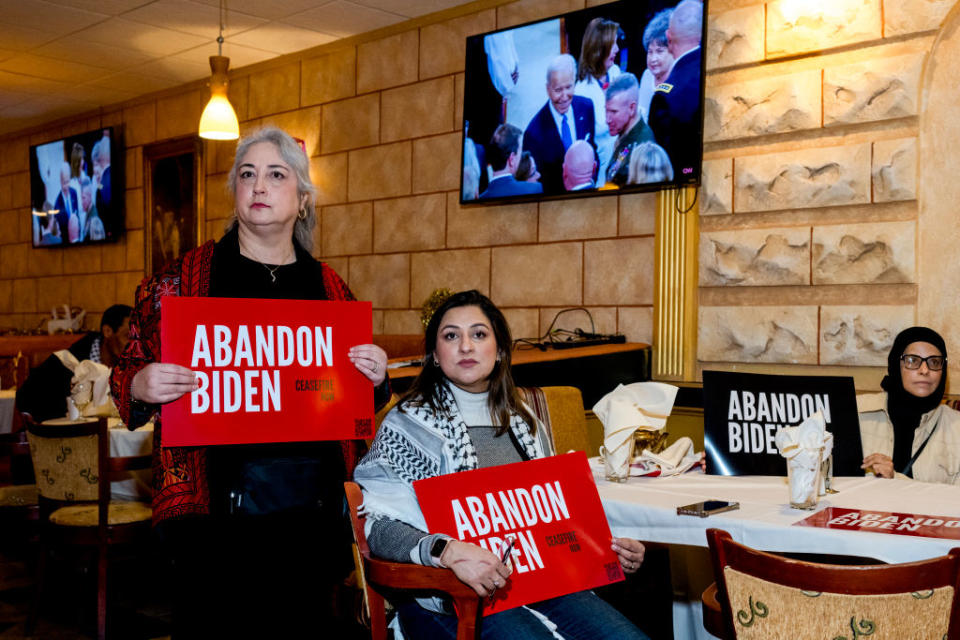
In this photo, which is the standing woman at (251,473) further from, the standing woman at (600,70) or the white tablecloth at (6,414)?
the white tablecloth at (6,414)

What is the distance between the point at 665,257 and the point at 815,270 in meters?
0.85

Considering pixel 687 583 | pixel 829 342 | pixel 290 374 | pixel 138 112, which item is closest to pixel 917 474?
pixel 687 583

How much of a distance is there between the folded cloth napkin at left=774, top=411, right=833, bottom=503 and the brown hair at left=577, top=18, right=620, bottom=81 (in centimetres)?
324

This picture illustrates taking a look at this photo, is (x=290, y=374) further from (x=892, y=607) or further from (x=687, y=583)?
(x=687, y=583)

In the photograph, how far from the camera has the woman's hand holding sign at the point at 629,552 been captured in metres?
2.20

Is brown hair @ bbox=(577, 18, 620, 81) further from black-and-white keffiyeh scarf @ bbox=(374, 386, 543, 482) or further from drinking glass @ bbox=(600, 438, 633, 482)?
black-and-white keffiyeh scarf @ bbox=(374, 386, 543, 482)

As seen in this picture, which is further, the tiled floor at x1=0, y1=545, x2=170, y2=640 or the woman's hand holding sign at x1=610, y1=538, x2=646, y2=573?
the tiled floor at x1=0, y1=545, x2=170, y2=640

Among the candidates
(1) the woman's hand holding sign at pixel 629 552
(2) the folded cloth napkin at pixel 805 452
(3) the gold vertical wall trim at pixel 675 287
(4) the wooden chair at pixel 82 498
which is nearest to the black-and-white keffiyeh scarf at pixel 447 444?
(1) the woman's hand holding sign at pixel 629 552

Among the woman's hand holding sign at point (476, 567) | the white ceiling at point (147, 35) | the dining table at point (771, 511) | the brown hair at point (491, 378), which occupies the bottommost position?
the woman's hand holding sign at point (476, 567)

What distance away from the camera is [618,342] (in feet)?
17.2

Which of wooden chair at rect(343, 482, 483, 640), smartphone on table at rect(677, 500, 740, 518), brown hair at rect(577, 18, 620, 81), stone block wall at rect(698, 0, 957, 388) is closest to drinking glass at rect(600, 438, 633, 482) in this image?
Result: smartphone on table at rect(677, 500, 740, 518)

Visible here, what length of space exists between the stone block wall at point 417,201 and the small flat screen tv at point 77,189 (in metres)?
0.79

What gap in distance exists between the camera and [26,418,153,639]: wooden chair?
3.66m

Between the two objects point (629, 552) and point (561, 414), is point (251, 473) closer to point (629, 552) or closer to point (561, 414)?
point (629, 552)
